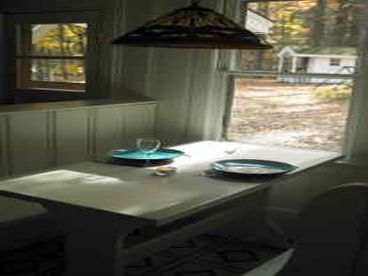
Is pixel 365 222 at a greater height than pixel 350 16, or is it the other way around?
pixel 350 16

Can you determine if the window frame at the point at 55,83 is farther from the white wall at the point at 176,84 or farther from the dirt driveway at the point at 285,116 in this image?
the dirt driveway at the point at 285,116

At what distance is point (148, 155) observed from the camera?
2.59 meters

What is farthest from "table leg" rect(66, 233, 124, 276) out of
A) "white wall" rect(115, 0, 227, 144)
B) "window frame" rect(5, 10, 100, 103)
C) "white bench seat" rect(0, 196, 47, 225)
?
"window frame" rect(5, 10, 100, 103)

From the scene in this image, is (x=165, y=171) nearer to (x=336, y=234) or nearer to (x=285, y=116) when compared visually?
(x=336, y=234)

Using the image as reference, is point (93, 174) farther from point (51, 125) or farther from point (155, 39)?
point (51, 125)

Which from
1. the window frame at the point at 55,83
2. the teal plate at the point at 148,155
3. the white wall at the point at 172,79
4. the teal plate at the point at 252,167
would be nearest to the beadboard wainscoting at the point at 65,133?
the white wall at the point at 172,79

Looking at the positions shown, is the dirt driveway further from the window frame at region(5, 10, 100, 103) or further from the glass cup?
the window frame at region(5, 10, 100, 103)

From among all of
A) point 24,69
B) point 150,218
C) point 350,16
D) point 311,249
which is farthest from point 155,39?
point 24,69

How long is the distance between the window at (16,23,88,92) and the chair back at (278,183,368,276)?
139 inches

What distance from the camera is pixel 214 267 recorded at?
3.04 m

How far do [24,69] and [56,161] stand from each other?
178cm

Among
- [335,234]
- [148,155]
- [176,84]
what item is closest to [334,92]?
[176,84]

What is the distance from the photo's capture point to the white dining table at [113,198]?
5.59 ft

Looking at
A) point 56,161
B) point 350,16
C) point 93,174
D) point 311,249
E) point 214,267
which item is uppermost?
point 350,16
